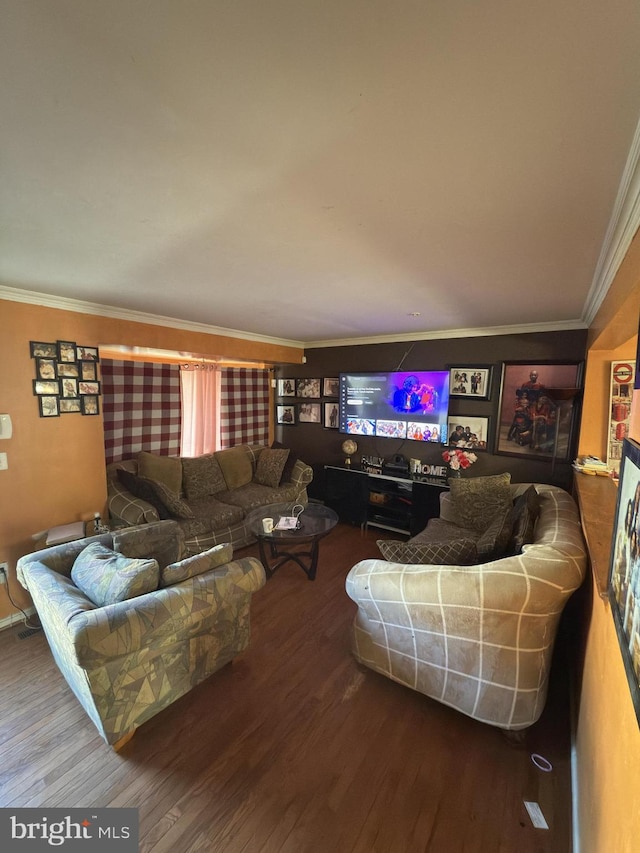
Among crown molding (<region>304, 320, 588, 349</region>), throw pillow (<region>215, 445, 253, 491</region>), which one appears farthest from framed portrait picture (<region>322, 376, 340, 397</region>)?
throw pillow (<region>215, 445, 253, 491</region>)

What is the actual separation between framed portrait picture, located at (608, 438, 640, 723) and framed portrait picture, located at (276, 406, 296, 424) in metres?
4.31

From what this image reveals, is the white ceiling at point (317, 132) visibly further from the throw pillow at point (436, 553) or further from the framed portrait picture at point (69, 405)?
the throw pillow at point (436, 553)

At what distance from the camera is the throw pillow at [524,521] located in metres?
1.87

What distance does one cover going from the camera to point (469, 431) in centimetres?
366

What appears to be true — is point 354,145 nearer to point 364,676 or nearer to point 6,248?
point 6,248

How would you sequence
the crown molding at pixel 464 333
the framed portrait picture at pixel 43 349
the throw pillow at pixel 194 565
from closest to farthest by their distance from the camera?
the throw pillow at pixel 194 565 < the framed portrait picture at pixel 43 349 < the crown molding at pixel 464 333

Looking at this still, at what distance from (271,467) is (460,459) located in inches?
85.9

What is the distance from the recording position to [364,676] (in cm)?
203

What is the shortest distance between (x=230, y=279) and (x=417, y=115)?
1449 mm

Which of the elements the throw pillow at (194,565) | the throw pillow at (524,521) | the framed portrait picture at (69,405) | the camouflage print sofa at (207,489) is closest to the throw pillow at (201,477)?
the camouflage print sofa at (207,489)

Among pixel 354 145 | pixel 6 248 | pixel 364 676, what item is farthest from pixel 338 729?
pixel 6 248

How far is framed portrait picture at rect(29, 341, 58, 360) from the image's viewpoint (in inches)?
96.8

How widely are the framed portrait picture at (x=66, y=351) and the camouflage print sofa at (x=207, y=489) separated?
3.66 ft

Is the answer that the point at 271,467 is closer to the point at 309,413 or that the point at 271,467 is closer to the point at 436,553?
the point at 309,413
